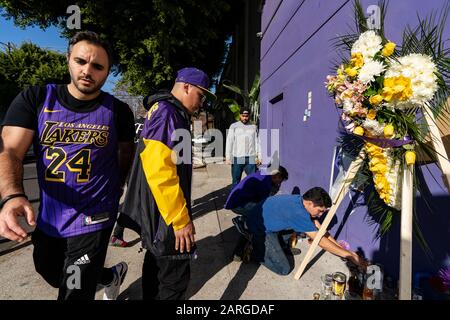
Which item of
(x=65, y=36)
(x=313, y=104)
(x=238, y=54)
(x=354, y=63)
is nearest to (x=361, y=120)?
(x=354, y=63)

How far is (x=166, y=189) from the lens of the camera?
178 cm

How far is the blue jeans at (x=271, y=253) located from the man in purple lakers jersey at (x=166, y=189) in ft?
4.89

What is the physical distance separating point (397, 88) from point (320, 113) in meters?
2.68

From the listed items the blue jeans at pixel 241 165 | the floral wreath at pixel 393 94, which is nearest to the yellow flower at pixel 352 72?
the floral wreath at pixel 393 94

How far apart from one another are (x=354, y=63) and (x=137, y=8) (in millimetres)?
8904

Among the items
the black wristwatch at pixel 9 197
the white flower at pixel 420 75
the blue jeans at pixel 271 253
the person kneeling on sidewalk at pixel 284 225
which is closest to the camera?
the black wristwatch at pixel 9 197

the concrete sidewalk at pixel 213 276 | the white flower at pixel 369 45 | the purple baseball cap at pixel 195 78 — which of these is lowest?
the concrete sidewalk at pixel 213 276

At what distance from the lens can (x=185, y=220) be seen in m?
1.88

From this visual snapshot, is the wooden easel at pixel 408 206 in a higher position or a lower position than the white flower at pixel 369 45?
lower

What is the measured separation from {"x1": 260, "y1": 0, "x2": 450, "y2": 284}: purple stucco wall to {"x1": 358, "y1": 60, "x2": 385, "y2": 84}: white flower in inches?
38.0

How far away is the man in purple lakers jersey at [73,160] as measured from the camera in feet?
5.79

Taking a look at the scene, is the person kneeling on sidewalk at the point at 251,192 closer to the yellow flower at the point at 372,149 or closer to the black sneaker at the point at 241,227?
the black sneaker at the point at 241,227

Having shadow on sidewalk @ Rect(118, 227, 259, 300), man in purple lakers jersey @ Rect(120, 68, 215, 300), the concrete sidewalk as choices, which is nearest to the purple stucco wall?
the concrete sidewalk

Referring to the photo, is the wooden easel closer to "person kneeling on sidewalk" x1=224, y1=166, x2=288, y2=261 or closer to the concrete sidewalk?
the concrete sidewalk
